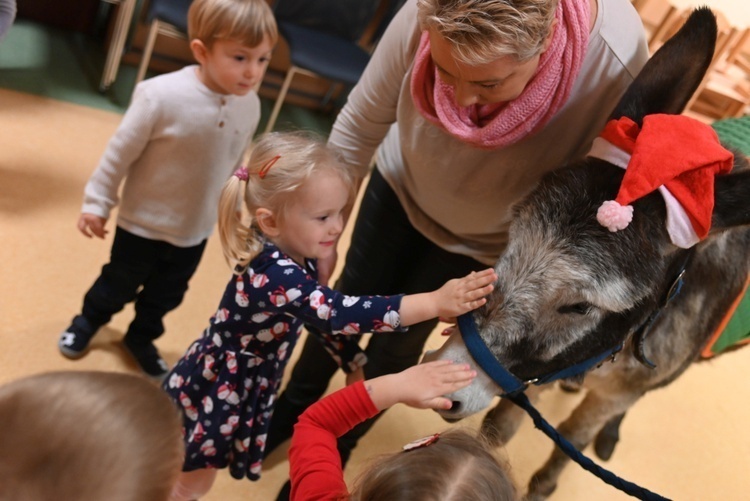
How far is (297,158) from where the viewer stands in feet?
4.03

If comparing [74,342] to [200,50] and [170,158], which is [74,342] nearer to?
[170,158]

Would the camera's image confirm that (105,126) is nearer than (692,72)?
No

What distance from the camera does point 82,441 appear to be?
2.33ft

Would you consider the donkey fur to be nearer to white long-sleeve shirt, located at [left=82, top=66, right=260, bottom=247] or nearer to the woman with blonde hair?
the woman with blonde hair

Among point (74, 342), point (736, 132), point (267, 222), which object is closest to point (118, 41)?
point (74, 342)

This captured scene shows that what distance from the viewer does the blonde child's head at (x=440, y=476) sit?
2.75ft

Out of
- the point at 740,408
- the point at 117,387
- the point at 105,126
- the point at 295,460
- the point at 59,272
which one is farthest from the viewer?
the point at 105,126

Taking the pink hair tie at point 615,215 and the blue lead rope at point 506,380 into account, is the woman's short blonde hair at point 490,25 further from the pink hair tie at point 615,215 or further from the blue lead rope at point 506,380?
the blue lead rope at point 506,380

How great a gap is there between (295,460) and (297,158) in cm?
57

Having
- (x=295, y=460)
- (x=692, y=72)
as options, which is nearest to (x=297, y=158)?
(x=295, y=460)

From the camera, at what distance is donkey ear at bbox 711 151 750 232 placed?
1069 millimetres

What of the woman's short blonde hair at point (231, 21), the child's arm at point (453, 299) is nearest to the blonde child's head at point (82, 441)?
the child's arm at point (453, 299)

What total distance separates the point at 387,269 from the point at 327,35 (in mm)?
2726

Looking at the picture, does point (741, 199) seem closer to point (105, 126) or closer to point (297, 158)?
point (297, 158)
